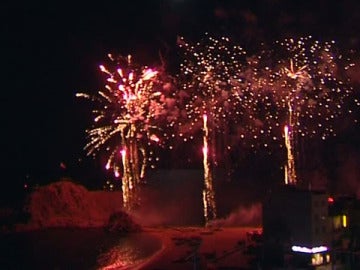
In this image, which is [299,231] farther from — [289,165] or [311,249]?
[289,165]

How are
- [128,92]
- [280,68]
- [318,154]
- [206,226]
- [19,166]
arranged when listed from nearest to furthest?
[280,68]
[128,92]
[206,226]
[318,154]
[19,166]

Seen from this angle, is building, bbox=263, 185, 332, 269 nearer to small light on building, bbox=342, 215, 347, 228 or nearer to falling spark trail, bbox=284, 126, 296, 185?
small light on building, bbox=342, 215, 347, 228

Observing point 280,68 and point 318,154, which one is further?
point 318,154

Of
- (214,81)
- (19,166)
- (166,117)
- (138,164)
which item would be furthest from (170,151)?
(19,166)

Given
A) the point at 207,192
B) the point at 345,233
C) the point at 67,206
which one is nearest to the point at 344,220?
the point at 345,233

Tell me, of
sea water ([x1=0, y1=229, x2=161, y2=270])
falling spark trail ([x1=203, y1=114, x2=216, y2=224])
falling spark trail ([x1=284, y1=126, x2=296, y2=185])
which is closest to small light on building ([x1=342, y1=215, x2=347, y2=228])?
sea water ([x1=0, y1=229, x2=161, y2=270])

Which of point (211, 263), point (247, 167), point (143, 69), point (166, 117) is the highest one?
point (143, 69)

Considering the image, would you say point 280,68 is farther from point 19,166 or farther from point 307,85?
point 19,166

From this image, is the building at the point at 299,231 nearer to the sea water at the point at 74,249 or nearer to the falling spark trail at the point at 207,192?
the sea water at the point at 74,249
